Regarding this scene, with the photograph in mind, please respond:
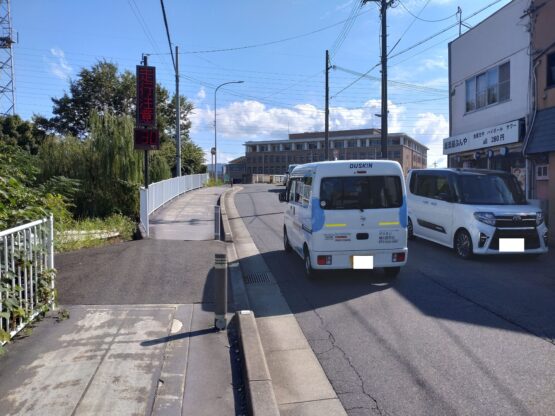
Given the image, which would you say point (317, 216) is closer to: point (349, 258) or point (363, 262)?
point (349, 258)

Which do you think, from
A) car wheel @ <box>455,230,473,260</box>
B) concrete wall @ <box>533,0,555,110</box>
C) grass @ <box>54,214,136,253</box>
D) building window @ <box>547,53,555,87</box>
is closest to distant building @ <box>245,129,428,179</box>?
concrete wall @ <box>533,0,555,110</box>

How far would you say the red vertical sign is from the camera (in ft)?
43.3

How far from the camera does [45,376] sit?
3984 millimetres

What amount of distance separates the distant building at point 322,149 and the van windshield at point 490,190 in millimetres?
86085

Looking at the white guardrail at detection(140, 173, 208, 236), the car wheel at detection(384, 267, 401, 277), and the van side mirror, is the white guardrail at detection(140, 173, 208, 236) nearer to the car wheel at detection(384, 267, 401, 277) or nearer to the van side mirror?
the car wheel at detection(384, 267, 401, 277)

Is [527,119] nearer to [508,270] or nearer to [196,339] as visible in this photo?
[508,270]

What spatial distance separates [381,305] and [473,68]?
555 inches

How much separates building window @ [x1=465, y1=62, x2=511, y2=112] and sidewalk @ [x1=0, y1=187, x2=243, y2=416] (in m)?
12.6

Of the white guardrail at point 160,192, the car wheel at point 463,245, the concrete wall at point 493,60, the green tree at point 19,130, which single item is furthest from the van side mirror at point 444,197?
the green tree at point 19,130

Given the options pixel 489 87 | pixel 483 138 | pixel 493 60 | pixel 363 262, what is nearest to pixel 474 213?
pixel 363 262

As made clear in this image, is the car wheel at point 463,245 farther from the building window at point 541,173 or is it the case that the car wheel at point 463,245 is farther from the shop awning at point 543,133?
the building window at point 541,173

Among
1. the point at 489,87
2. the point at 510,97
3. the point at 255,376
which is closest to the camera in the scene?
the point at 255,376

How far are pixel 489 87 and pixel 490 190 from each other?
776 cm

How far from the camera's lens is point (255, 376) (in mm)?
A: 4035
